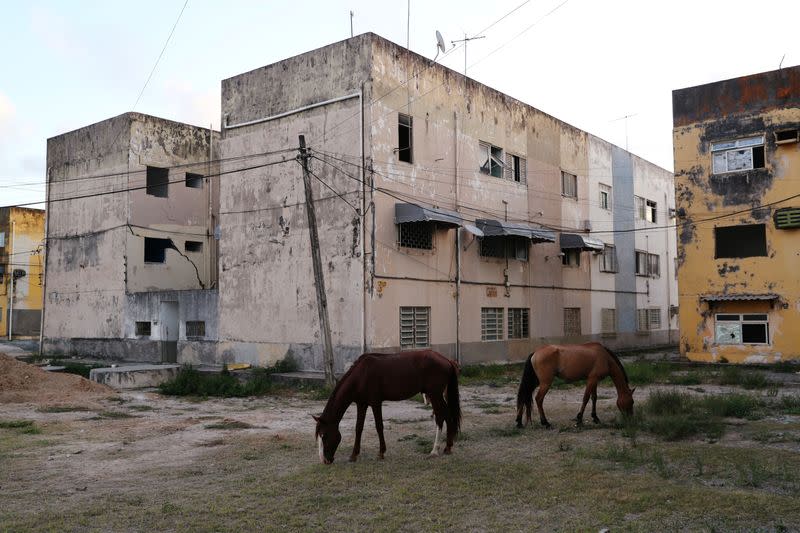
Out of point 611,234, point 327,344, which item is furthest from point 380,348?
point 611,234

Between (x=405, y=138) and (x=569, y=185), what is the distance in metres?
10.4

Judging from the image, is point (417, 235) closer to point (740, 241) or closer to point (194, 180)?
point (740, 241)

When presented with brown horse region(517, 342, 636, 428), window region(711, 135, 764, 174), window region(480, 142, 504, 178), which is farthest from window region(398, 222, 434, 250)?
window region(711, 135, 764, 174)

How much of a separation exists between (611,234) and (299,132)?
16.4 meters

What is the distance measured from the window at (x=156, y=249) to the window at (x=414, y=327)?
1266cm

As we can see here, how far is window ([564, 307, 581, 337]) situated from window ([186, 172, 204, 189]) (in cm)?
1598

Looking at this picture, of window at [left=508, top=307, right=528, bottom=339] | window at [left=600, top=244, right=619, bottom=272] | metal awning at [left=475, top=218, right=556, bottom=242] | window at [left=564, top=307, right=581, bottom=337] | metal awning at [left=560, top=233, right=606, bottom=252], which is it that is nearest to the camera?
metal awning at [left=475, top=218, right=556, bottom=242]

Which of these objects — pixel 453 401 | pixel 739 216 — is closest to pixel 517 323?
pixel 739 216

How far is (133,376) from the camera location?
19359mm

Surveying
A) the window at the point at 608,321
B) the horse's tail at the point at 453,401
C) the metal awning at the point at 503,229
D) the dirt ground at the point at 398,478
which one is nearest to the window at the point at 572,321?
the window at the point at 608,321

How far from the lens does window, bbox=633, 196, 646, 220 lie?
33.1 metres

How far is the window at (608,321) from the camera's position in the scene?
29547 mm

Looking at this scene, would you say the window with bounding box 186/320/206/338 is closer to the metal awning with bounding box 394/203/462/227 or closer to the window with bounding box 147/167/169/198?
the window with bounding box 147/167/169/198

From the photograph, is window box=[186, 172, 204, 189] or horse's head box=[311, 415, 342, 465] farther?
window box=[186, 172, 204, 189]
